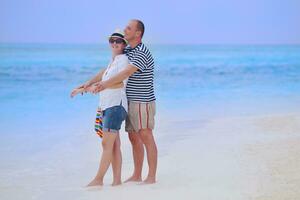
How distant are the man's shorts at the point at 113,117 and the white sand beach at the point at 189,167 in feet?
1.50

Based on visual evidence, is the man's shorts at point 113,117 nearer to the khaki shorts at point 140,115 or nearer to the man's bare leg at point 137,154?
the khaki shorts at point 140,115

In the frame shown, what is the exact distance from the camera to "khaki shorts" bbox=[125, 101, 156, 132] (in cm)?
470

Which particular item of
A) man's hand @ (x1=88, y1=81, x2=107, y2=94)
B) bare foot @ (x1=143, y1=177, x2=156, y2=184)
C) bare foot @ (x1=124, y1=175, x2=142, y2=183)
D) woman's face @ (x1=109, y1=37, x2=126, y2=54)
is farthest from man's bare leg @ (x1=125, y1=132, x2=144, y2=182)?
woman's face @ (x1=109, y1=37, x2=126, y2=54)

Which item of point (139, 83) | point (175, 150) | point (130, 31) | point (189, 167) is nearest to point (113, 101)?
point (139, 83)

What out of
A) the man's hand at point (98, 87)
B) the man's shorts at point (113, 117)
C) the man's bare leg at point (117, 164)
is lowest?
the man's bare leg at point (117, 164)

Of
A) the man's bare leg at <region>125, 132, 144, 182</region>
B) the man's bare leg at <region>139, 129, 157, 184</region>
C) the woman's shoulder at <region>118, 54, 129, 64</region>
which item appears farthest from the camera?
the man's bare leg at <region>125, 132, 144, 182</region>

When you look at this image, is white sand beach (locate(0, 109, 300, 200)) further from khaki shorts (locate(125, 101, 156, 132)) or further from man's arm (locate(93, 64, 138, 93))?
man's arm (locate(93, 64, 138, 93))

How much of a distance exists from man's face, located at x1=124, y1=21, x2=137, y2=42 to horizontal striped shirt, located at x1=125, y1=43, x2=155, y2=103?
0.08m

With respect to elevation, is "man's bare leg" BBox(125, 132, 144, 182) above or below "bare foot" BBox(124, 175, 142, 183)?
above

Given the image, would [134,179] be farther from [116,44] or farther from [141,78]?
[116,44]

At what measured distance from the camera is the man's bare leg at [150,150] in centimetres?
481

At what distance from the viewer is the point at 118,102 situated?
457 cm

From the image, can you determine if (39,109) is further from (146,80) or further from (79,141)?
(146,80)

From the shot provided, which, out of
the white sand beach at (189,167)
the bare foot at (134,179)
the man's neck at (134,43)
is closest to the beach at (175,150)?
the white sand beach at (189,167)
